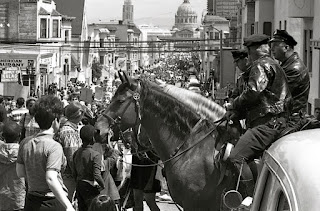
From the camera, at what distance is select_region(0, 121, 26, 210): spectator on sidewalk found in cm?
977

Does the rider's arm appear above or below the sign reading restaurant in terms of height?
above

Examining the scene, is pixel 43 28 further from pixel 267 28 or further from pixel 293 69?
pixel 293 69

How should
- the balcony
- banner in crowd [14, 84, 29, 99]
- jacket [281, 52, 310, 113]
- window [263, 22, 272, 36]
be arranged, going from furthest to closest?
window [263, 22, 272, 36], the balcony, banner in crowd [14, 84, 29, 99], jacket [281, 52, 310, 113]

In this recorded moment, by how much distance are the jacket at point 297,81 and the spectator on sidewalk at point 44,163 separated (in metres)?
3.03

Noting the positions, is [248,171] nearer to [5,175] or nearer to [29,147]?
[29,147]

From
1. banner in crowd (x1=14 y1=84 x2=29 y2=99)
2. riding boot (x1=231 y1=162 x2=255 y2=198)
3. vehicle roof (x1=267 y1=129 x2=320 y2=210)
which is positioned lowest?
banner in crowd (x1=14 y1=84 x2=29 y2=99)

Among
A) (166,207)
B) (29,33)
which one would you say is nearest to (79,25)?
(29,33)

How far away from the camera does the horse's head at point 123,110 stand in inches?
420

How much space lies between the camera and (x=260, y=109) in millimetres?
8914

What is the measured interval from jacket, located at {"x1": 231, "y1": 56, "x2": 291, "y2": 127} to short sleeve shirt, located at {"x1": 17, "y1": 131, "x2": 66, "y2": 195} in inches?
80.7

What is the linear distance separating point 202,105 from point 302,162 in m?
5.06

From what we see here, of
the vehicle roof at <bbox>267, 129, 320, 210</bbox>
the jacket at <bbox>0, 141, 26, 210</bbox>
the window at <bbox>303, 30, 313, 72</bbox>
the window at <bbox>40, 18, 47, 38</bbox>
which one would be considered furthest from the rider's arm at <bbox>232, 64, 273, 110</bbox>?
the window at <bbox>40, 18, 47, 38</bbox>

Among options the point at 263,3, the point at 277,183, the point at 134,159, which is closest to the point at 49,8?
the point at 263,3

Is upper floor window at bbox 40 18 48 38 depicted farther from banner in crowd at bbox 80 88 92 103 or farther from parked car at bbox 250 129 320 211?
parked car at bbox 250 129 320 211
